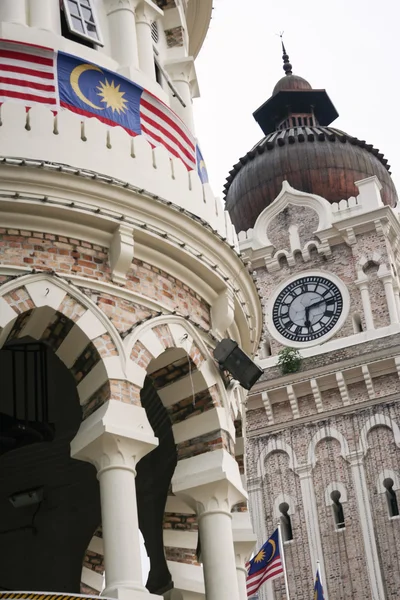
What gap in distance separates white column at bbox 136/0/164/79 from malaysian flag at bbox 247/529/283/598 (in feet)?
46.9

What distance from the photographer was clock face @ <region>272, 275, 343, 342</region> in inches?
1768

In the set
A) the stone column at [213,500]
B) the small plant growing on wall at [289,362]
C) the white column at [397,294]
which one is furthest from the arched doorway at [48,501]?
the white column at [397,294]

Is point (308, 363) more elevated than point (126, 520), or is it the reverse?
point (308, 363)

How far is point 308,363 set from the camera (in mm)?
42562

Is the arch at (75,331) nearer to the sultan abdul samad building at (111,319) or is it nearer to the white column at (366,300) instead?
the sultan abdul samad building at (111,319)

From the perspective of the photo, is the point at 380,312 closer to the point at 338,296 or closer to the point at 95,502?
the point at 338,296

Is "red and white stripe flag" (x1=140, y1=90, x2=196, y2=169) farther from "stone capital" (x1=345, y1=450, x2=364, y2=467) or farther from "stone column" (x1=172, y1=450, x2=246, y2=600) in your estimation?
"stone capital" (x1=345, y1=450, x2=364, y2=467)

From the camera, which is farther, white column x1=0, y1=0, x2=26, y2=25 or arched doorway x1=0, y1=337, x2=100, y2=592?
arched doorway x1=0, y1=337, x2=100, y2=592

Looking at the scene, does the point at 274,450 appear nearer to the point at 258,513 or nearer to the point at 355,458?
the point at 258,513

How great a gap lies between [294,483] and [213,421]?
84.9 feet

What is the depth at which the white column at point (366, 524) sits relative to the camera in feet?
126

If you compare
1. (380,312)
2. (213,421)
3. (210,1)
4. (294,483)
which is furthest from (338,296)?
(213,421)

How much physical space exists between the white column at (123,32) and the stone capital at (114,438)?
18.5 ft

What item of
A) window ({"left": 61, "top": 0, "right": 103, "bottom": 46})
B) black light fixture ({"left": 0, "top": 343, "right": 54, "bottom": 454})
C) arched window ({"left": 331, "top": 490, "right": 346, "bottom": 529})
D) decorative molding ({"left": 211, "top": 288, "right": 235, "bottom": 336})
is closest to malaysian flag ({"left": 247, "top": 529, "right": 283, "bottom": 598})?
arched window ({"left": 331, "top": 490, "right": 346, "bottom": 529})
